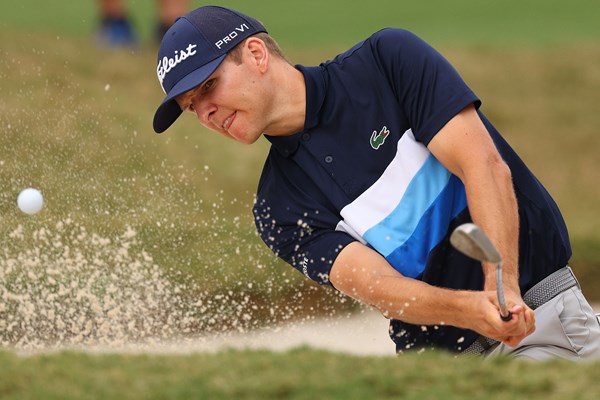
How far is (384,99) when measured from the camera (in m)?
2.80

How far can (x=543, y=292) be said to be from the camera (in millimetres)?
2816

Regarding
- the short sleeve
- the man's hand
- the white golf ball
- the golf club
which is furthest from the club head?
the white golf ball

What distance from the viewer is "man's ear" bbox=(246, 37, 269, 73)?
109 inches

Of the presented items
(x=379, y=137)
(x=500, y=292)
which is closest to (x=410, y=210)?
(x=379, y=137)

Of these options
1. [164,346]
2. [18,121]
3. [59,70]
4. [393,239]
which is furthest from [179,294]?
[59,70]

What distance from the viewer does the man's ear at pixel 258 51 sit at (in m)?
2.76

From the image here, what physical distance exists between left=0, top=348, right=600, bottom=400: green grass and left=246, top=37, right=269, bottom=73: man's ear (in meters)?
0.82

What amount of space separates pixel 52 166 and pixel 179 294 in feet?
3.85

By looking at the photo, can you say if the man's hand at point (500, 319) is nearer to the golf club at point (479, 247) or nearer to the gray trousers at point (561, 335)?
the golf club at point (479, 247)

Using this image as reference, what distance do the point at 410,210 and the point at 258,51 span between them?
0.54m

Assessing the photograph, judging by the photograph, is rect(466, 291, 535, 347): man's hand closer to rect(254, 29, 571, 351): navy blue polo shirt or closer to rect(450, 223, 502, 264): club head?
rect(450, 223, 502, 264): club head

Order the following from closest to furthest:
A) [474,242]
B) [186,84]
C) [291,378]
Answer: [291,378], [474,242], [186,84]

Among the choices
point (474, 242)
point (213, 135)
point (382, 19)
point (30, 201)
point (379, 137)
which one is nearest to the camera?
point (474, 242)

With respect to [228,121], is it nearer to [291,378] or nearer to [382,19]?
[291,378]
